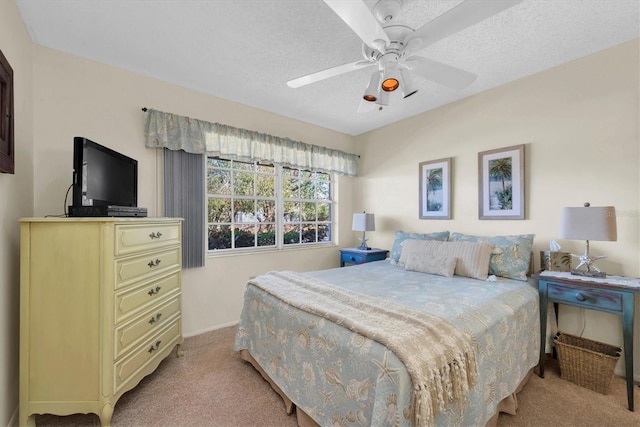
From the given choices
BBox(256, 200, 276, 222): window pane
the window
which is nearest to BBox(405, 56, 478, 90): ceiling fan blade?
the window

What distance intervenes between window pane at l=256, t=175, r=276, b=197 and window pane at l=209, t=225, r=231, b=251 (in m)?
0.61

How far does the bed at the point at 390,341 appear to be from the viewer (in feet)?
3.72

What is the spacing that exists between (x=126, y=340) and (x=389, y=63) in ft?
7.57

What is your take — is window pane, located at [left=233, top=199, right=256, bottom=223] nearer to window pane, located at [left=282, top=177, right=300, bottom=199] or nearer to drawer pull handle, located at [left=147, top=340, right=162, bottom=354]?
window pane, located at [left=282, top=177, right=300, bottom=199]

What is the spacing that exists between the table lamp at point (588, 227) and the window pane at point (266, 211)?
2.90 m

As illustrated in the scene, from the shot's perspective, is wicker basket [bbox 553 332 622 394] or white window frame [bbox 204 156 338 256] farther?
white window frame [bbox 204 156 338 256]

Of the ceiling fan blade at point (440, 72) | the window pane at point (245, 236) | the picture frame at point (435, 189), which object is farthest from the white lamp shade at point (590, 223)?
the window pane at point (245, 236)

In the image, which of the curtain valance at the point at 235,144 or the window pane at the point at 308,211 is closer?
the curtain valance at the point at 235,144

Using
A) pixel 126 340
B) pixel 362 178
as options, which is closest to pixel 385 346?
pixel 126 340

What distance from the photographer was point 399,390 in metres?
1.04

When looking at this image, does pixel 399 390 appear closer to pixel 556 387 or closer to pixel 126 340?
pixel 126 340

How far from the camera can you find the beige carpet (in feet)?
5.26

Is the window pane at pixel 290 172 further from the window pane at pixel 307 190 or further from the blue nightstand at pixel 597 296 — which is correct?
the blue nightstand at pixel 597 296

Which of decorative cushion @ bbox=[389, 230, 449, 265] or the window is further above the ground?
the window
